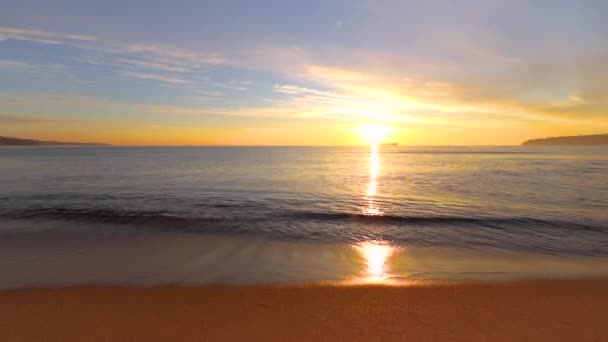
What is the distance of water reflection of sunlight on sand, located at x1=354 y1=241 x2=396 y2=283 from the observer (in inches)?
300

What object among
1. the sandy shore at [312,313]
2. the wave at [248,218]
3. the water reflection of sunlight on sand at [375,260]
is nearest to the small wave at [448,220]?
the wave at [248,218]

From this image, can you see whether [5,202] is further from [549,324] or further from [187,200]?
[549,324]

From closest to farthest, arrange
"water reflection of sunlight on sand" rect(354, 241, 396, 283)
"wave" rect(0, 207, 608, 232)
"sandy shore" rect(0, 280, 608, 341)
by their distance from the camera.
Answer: "sandy shore" rect(0, 280, 608, 341) < "water reflection of sunlight on sand" rect(354, 241, 396, 283) < "wave" rect(0, 207, 608, 232)

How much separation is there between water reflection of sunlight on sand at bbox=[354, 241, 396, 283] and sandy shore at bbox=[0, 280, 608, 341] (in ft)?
2.34

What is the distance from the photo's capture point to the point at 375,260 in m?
9.21

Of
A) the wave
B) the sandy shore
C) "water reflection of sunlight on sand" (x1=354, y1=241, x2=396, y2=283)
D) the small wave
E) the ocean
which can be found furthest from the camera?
the wave

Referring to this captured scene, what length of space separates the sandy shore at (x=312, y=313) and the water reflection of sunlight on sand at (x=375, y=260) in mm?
714

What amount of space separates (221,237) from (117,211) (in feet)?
26.3

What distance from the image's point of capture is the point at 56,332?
5062 mm

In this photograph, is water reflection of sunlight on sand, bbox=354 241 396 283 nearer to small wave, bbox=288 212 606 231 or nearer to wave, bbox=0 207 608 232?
wave, bbox=0 207 608 232

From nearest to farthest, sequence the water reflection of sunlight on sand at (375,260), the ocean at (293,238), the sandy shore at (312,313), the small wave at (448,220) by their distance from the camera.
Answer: the sandy shore at (312,313) < the water reflection of sunlight on sand at (375,260) < the ocean at (293,238) < the small wave at (448,220)

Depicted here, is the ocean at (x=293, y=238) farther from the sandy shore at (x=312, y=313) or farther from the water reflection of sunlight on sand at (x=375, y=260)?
the sandy shore at (x=312, y=313)

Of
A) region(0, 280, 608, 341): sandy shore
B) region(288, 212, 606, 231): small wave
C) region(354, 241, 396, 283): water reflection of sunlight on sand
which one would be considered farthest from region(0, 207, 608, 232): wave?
region(0, 280, 608, 341): sandy shore

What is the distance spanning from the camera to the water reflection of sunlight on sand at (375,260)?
7.62 metres
